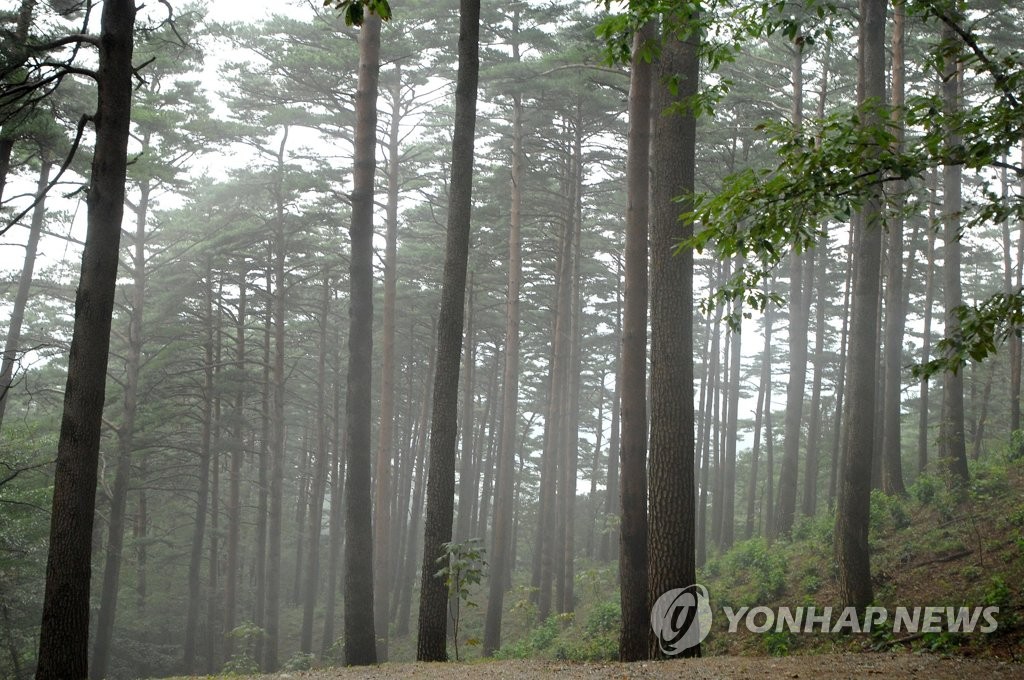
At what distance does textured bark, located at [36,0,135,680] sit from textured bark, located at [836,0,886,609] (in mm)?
8969

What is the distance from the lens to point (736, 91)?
728 inches

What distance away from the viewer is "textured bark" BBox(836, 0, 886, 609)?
9906mm

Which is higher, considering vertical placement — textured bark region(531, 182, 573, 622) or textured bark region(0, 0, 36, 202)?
textured bark region(0, 0, 36, 202)

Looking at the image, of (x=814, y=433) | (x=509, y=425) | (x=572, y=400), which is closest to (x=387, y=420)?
(x=509, y=425)

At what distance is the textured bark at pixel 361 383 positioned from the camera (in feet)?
36.6

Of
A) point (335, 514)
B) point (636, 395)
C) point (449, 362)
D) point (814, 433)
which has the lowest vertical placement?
point (335, 514)

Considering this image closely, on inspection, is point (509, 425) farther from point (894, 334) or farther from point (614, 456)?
point (614, 456)

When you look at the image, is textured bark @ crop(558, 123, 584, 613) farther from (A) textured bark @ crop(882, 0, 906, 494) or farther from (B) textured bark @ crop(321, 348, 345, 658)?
(B) textured bark @ crop(321, 348, 345, 658)

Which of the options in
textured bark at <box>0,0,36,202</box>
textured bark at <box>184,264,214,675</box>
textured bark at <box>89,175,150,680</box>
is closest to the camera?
textured bark at <box>0,0,36,202</box>

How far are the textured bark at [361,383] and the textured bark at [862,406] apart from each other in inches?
267

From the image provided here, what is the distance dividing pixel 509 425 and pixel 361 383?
8.08m

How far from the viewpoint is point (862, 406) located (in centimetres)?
1021

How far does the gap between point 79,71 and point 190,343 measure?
56.6ft

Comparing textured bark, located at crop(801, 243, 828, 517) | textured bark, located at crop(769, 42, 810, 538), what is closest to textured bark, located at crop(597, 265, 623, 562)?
textured bark, located at crop(801, 243, 828, 517)
